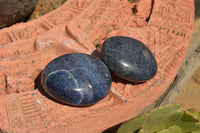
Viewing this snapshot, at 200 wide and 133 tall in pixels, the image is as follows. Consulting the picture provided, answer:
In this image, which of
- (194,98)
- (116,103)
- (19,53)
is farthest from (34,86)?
(194,98)

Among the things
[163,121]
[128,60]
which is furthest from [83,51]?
[163,121]

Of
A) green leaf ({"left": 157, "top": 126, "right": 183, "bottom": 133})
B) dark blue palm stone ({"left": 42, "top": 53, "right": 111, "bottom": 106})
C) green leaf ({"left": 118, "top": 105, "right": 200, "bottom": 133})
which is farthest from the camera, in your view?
green leaf ({"left": 157, "top": 126, "right": 183, "bottom": 133})

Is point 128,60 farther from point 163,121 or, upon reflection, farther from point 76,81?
point 163,121

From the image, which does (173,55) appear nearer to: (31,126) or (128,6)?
(128,6)

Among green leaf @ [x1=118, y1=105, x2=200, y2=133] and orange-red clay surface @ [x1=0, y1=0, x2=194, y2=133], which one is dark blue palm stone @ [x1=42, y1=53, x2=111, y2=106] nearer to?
orange-red clay surface @ [x1=0, y1=0, x2=194, y2=133]

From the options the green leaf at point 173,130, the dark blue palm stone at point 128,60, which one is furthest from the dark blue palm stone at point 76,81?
the green leaf at point 173,130

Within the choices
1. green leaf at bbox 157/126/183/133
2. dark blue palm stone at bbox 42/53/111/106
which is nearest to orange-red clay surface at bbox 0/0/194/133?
dark blue palm stone at bbox 42/53/111/106

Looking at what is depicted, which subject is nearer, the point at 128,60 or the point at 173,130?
the point at 128,60
